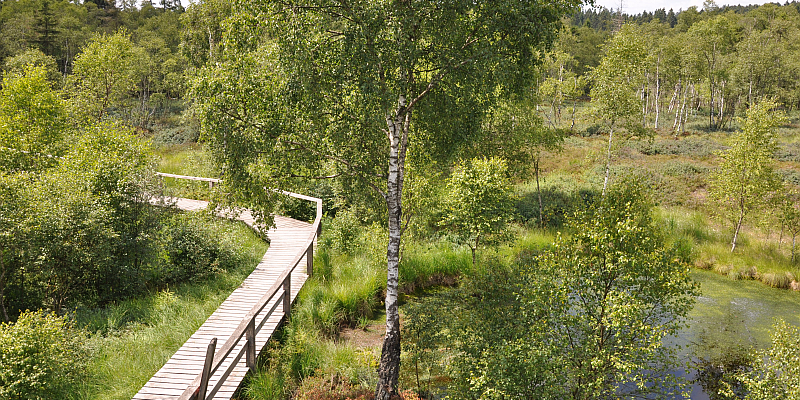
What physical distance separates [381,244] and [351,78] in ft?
25.4

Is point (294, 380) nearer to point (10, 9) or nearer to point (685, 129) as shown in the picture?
point (685, 129)

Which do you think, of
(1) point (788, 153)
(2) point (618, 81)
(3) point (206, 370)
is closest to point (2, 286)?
(3) point (206, 370)

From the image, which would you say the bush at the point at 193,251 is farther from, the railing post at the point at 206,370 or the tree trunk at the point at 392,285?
the railing post at the point at 206,370

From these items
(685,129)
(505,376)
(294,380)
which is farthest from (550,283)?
(685,129)

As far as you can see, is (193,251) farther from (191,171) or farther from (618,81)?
(618,81)

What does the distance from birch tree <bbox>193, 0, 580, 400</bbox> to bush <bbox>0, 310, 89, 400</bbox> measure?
14.8 feet

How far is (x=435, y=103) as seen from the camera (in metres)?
11.7

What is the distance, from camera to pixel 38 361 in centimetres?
932

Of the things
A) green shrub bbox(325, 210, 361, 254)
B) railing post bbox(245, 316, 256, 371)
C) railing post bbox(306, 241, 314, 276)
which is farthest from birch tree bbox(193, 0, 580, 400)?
green shrub bbox(325, 210, 361, 254)

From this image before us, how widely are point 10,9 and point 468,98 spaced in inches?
3554

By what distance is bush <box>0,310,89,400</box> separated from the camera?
895 centimetres

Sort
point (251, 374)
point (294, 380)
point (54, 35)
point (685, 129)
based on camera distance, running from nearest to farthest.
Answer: point (251, 374)
point (294, 380)
point (685, 129)
point (54, 35)

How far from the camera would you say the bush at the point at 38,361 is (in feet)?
29.4

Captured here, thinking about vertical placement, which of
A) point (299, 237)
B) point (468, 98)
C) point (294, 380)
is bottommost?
point (294, 380)
